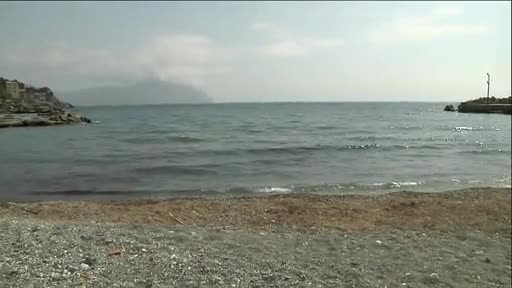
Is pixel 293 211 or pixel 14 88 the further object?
pixel 293 211

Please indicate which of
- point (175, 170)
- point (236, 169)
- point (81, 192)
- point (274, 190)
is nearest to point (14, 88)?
point (81, 192)

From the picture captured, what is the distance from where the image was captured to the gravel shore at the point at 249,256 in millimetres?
5746

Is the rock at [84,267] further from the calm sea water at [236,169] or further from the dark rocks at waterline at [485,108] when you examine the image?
the dark rocks at waterline at [485,108]

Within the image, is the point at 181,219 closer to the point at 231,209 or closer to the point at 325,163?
the point at 231,209

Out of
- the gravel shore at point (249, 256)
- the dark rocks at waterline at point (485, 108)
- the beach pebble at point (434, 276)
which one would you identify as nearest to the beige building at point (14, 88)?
the gravel shore at point (249, 256)

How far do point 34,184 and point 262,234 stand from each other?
1049cm

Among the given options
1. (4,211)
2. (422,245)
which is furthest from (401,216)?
(4,211)

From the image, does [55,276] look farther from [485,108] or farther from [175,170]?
[485,108]

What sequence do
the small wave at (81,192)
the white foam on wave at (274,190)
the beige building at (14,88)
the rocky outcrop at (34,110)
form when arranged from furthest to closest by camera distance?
1. the white foam on wave at (274,190)
2. the small wave at (81,192)
3. the rocky outcrop at (34,110)
4. the beige building at (14,88)

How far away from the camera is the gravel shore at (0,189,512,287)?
18.9 feet

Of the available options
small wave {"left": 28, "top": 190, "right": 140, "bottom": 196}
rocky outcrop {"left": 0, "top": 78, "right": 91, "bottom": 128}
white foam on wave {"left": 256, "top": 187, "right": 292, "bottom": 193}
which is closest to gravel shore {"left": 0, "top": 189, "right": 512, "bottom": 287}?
rocky outcrop {"left": 0, "top": 78, "right": 91, "bottom": 128}

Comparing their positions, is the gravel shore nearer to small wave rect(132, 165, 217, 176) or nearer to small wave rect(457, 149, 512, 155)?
small wave rect(132, 165, 217, 176)

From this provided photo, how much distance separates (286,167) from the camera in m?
20.8

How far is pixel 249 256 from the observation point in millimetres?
7027
